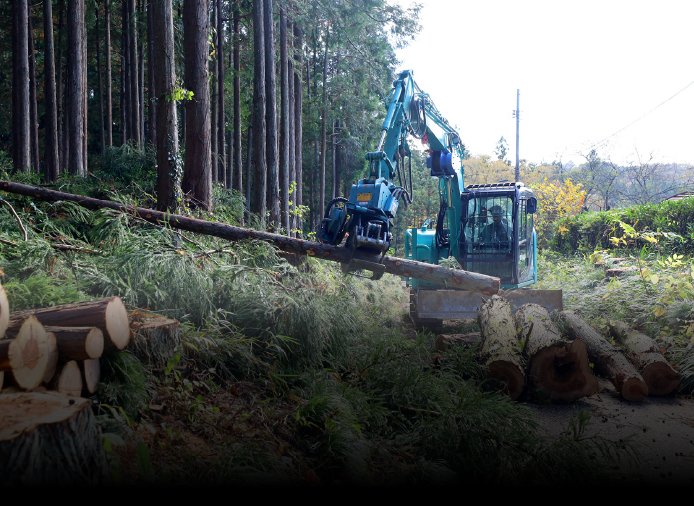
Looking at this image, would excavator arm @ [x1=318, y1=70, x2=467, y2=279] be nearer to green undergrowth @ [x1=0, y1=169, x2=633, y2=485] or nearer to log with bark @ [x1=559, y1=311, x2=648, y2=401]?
green undergrowth @ [x1=0, y1=169, x2=633, y2=485]

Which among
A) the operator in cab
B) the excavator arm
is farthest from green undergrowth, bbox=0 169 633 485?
the operator in cab

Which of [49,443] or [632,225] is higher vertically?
[632,225]

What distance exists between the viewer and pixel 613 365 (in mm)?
5875

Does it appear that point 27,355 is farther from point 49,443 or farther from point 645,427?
point 645,427

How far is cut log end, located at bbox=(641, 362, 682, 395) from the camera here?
5633mm

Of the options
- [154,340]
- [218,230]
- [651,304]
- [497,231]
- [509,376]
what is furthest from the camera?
[497,231]

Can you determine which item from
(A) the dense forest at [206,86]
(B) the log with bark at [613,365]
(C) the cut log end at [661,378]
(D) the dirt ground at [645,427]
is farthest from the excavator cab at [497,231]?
(A) the dense forest at [206,86]

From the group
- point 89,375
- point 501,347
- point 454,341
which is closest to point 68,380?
point 89,375

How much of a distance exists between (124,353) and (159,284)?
1.36m

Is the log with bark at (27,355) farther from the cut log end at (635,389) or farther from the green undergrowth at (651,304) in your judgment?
the green undergrowth at (651,304)

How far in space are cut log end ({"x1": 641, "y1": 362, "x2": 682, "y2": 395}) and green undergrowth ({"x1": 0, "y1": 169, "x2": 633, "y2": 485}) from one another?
5.61 ft

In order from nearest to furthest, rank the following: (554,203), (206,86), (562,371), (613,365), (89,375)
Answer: (89,375)
(562,371)
(613,365)
(206,86)
(554,203)

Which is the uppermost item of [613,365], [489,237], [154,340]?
[489,237]

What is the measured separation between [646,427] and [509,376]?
140 cm
